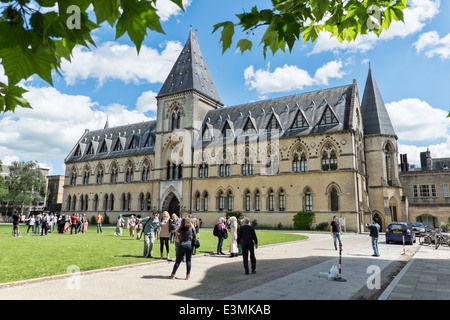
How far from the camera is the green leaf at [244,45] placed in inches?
139

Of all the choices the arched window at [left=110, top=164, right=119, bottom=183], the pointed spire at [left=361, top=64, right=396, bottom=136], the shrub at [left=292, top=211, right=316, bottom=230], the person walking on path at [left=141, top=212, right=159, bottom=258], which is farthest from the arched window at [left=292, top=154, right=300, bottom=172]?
the arched window at [left=110, top=164, right=119, bottom=183]

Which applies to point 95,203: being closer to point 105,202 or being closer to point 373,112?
point 105,202

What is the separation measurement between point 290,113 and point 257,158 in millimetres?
7124

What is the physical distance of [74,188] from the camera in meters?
54.8

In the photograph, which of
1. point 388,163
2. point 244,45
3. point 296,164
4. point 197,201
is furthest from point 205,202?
point 244,45

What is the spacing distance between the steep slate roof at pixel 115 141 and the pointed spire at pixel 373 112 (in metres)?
30.6

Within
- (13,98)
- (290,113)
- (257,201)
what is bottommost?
(257,201)

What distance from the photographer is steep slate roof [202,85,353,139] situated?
116 ft

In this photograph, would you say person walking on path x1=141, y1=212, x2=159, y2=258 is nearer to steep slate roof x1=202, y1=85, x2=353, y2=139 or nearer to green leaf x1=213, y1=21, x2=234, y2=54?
green leaf x1=213, y1=21, x2=234, y2=54

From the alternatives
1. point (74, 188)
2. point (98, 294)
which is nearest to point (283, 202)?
point (98, 294)

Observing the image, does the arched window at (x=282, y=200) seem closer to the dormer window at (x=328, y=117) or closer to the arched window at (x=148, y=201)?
the dormer window at (x=328, y=117)

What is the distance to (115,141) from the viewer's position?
5350 cm
